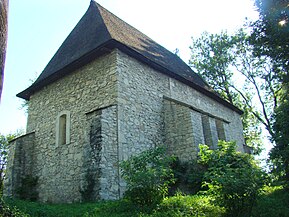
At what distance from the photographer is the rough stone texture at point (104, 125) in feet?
29.7

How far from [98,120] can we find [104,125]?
0.26 metres

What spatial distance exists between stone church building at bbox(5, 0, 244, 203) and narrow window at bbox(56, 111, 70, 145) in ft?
0.14

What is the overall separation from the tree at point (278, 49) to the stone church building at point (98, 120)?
3577mm

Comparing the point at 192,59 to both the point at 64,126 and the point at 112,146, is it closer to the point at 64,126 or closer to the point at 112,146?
the point at 64,126

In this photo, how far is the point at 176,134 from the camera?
38.8 ft

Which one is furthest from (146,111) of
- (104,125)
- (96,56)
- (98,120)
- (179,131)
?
(96,56)

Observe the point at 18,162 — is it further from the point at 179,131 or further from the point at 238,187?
the point at 238,187

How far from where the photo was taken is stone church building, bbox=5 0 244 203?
9250 mm

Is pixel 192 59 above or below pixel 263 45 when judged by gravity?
above

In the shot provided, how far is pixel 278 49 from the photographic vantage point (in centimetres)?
Answer: 957

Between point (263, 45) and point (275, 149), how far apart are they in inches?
162

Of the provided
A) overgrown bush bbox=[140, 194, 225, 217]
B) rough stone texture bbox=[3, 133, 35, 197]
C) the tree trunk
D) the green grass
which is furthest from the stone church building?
the tree trunk

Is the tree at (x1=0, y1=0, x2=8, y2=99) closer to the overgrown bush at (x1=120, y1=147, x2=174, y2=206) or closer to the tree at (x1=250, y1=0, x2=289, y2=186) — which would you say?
the overgrown bush at (x1=120, y1=147, x2=174, y2=206)

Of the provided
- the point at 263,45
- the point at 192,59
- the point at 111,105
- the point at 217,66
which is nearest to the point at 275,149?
the point at 263,45
